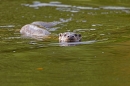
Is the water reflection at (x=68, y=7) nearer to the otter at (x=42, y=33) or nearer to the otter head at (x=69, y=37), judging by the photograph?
the otter at (x=42, y=33)

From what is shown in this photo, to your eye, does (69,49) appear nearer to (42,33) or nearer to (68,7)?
(42,33)

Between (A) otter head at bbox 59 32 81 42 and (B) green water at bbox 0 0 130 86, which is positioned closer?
(B) green water at bbox 0 0 130 86

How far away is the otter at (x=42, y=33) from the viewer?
10.6 meters

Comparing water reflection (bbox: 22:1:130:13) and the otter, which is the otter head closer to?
the otter

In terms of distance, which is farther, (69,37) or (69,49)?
(69,37)

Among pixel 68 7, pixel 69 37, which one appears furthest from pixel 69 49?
pixel 68 7

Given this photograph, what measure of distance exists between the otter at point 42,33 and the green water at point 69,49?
193mm

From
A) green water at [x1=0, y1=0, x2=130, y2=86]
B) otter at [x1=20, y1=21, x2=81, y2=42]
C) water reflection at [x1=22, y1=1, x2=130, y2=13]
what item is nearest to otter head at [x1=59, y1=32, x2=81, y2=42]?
otter at [x1=20, y1=21, x2=81, y2=42]

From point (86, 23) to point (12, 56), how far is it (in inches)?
205

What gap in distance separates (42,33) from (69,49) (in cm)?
268

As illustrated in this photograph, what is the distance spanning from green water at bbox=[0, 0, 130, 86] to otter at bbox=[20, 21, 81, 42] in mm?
193

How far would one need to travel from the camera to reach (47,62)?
768 centimetres

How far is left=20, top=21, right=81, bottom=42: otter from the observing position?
10.6m

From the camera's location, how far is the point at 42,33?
11805 mm
